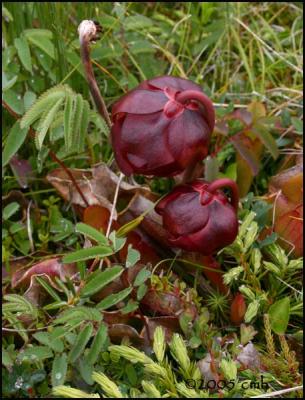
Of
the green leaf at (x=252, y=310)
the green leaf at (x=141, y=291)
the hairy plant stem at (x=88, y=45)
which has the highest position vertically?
the hairy plant stem at (x=88, y=45)

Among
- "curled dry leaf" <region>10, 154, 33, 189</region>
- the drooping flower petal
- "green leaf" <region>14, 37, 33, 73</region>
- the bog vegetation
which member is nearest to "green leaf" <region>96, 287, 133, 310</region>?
the bog vegetation

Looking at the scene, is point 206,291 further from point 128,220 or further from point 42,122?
point 42,122

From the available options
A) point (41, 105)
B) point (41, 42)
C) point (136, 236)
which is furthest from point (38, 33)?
point (136, 236)

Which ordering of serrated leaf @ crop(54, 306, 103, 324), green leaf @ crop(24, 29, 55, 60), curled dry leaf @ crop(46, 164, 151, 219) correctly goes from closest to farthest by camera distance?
serrated leaf @ crop(54, 306, 103, 324)
curled dry leaf @ crop(46, 164, 151, 219)
green leaf @ crop(24, 29, 55, 60)

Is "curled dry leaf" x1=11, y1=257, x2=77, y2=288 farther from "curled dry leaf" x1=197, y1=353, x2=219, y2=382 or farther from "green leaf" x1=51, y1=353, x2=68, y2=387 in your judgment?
"curled dry leaf" x1=197, y1=353, x2=219, y2=382

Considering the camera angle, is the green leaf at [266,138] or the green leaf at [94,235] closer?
the green leaf at [94,235]

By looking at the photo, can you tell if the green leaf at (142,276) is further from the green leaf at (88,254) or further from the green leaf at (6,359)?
the green leaf at (6,359)

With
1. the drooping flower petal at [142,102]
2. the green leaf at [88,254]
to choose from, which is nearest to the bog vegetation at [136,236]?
the green leaf at [88,254]

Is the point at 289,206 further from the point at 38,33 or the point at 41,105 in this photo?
the point at 38,33
